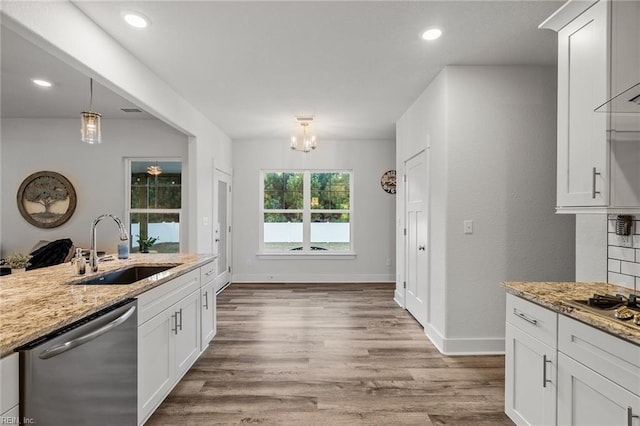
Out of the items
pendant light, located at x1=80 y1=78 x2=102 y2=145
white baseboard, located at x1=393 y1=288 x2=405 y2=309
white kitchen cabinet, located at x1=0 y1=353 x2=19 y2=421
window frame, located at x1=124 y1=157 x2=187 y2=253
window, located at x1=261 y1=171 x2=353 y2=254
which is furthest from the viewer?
window, located at x1=261 y1=171 x2=353 y2=254

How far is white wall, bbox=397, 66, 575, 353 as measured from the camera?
298 centimetres

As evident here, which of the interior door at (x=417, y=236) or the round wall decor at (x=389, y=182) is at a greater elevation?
the round wall decor at (x=389, y=182)

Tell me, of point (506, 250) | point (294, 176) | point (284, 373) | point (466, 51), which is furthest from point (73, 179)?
point (506, 250)

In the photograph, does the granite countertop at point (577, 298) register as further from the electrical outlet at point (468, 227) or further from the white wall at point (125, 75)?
the white wall at point (125, 75)

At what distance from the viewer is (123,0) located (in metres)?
2.06

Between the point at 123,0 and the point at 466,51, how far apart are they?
2623 mm

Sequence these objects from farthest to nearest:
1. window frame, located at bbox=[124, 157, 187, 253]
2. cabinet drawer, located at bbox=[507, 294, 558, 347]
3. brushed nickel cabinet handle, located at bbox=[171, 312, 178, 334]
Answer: window frame, located at bbox=[124, 157, 187, 253]
brushed nickel cabinet handle, located at bbox=[171, 312, 178, 334]
cabinet drawer, located at bbox=[507, 294, 558, 347]

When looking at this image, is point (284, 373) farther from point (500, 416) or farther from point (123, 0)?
point (123, 0)

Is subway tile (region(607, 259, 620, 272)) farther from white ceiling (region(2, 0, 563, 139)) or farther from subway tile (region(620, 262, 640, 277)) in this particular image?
white ceiling (region(2, 0, 563, 139))

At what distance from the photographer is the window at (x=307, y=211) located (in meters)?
6.16

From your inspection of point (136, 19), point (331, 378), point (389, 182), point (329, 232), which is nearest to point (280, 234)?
point (329, 232)

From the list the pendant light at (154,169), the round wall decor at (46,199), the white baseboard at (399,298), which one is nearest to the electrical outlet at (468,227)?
the white baseboard at (399,298)

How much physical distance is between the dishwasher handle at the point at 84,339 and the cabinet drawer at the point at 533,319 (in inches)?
83.6

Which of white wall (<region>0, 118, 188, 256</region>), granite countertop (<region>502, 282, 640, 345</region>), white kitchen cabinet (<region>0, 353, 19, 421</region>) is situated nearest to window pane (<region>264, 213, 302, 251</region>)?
white wall (<region>0, 118, 188, 256</region>)
